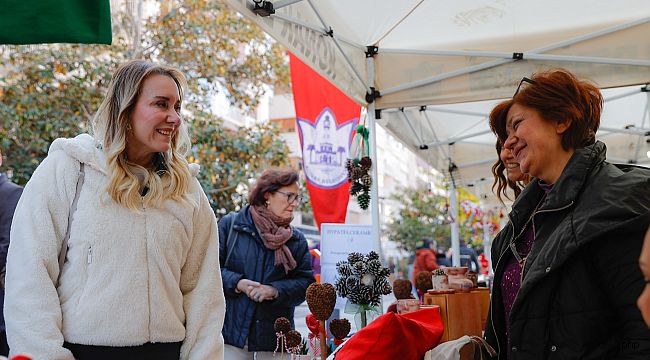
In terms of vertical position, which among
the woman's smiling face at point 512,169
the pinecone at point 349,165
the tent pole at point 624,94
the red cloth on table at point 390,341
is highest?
the tent pole at point 624,94

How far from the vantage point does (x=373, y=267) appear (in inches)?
129

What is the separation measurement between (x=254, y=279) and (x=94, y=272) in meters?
1.96

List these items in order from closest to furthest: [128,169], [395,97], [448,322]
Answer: [128,169]
[448,322]
[395,97]

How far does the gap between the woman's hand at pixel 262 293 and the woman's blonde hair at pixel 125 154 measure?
1560 mm

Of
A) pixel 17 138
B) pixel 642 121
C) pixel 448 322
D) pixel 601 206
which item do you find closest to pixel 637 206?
pixel 601 206

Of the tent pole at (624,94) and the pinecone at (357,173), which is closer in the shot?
the pinecone at (357,173)

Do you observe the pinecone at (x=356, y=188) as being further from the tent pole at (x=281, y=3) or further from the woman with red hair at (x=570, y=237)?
the woman with red hair at (x=570, y=237)

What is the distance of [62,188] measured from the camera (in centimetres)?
183

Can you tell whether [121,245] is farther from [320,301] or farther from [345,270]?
[345,270]

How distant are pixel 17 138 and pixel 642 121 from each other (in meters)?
8.85

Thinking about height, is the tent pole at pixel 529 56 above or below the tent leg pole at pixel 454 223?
above

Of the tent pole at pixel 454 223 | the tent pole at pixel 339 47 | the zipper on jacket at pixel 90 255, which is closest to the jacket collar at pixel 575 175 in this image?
the zipper on jacket at pixel 90 255

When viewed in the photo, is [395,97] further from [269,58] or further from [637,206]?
[269,58]

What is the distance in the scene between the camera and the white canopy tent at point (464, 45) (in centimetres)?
410
